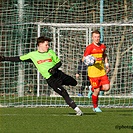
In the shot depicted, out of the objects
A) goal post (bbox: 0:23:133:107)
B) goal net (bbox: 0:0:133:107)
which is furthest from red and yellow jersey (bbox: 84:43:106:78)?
goal post (bbox: 0:23:133:107)

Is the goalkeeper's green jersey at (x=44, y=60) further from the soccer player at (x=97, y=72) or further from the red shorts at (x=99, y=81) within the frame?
the red shorts at (x=99, y=81)

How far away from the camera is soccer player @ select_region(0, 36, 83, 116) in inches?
534

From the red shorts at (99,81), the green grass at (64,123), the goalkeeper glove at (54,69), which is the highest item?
the goalkeeper glove at (54,69)

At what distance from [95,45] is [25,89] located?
6.76 m

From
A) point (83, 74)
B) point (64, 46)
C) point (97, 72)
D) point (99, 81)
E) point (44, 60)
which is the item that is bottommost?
point (83, 74)

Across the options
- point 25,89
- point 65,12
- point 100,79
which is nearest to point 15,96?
point 25,89

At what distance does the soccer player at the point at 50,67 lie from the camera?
13562mm

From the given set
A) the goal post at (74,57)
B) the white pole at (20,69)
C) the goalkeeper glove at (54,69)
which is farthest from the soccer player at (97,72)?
the white pole at (20,69)

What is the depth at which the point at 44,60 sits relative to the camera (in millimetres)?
13984

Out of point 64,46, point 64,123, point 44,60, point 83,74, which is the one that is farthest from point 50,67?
point 64,46

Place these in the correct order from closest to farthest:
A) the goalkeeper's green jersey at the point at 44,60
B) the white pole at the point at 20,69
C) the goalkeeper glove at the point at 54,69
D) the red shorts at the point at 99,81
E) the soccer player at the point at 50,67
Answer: the goalkeeper glove at the point at 54,69, the soccer player at the point at 50,67, the goalkeeper's green jersey at the point at 44,60, the red shorts at the point at 99,81, the white pole at the point at 20,69

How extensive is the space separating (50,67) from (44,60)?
19 centimetres

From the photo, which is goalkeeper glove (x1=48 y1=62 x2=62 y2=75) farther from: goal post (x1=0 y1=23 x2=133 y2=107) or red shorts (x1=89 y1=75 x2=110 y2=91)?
goal post (x1=0 y1=23 x2=133 y2=107)

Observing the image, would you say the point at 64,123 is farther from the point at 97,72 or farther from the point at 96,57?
the point at 96,57
